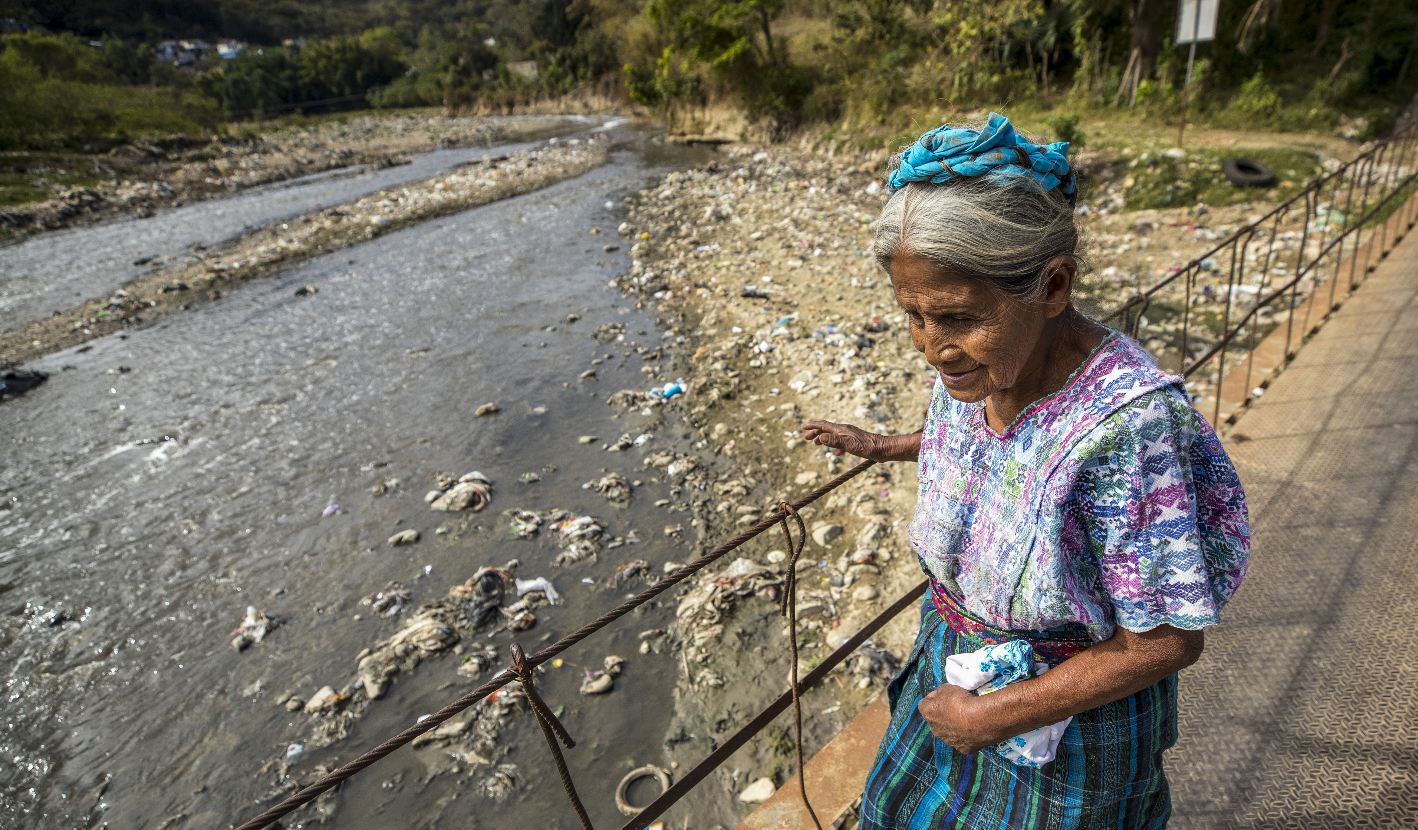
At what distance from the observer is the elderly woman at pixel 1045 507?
2.70ft

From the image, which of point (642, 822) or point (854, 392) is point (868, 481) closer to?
point (854, 392)

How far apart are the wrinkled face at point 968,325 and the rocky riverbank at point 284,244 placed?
11.2 metres

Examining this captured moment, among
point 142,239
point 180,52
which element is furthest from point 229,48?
point 142,239

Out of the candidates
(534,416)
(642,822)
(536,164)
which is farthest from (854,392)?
(536,164)

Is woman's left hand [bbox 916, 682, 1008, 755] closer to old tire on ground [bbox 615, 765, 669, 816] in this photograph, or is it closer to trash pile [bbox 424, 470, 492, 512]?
old tire on ground [bbox 615, 765, 669, 816]

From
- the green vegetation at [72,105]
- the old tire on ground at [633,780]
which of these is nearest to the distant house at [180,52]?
the green vegetation at [72,105]

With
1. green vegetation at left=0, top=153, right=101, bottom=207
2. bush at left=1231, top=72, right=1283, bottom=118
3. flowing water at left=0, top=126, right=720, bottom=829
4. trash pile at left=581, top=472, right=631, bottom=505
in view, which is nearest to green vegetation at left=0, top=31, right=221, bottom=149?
green vegetation at left=0, top=153, right=101, bottom=207

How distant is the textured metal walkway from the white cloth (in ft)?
3.47

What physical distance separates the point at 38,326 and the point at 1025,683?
13452 millimetres

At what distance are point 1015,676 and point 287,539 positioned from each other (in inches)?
206

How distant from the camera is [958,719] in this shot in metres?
1.01

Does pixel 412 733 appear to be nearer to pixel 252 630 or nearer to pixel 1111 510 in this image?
pixel 1111 510

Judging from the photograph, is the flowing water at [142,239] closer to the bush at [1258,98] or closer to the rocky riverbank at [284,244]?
the rocky riverbank at [284,244]

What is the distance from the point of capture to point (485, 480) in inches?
200
